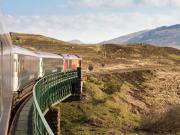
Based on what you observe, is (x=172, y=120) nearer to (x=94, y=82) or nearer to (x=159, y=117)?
(x=159, y=117)

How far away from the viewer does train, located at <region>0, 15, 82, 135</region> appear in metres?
11.0

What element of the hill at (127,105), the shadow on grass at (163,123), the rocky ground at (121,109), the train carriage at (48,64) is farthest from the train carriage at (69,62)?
the shadow on grass at (163,123)

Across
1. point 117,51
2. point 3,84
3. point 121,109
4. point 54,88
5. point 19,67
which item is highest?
point 3,84

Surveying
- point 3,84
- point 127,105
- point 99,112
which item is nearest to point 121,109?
point 127,105

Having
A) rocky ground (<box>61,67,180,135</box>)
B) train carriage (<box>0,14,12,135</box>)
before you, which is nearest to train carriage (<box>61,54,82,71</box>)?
rocky ground (<box>61,67,180,135</box>)

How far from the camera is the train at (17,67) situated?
1096cm

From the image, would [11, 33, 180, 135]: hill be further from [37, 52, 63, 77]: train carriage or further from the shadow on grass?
[37, 52, 63, 77]: train carriage

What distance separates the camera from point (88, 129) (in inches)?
1944

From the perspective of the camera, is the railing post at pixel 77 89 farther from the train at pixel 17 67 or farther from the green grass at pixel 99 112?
the train at pixel 17 67

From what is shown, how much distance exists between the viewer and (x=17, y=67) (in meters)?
28.7

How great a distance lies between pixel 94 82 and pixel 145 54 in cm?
10164

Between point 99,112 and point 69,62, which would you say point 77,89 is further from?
point 69,62

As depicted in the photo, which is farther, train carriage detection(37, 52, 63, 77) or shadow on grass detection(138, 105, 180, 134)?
shadow on grass detection(138, 105, 180, 134)

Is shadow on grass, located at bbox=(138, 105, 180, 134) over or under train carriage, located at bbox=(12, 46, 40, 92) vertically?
under
